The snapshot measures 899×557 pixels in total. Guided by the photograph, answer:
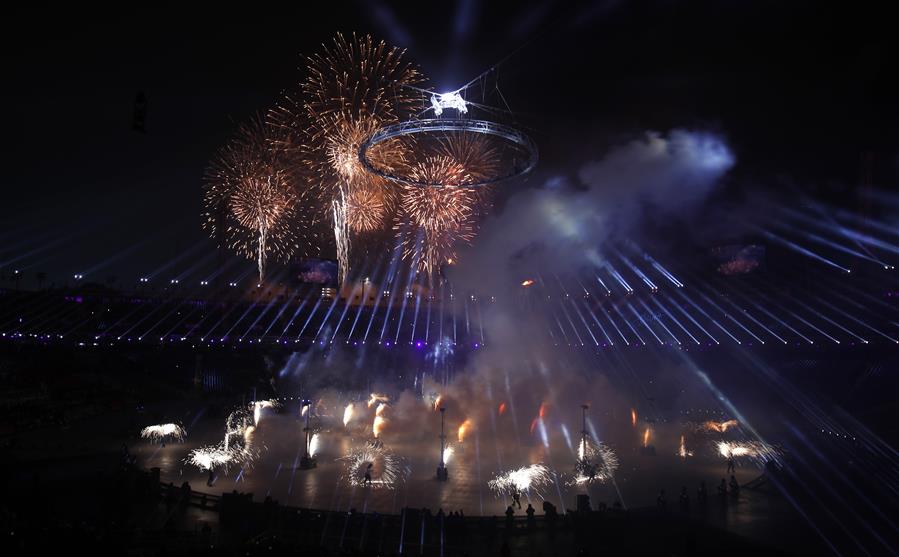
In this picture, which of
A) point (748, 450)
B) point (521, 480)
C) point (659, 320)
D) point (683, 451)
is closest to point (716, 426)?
point (748, 450)

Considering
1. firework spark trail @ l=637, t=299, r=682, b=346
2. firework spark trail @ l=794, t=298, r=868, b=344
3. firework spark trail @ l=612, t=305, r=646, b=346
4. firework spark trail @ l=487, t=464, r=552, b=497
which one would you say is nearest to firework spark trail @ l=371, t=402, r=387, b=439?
firework spark trail @ l=487, t=464, r=552, b=497

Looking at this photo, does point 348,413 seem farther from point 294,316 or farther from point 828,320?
point 828,320

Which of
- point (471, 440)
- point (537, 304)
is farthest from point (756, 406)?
point (471, 440)

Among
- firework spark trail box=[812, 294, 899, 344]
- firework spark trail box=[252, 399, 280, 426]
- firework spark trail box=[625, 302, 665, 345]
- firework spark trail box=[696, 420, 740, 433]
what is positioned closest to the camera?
firework spark trail box=[696, 420, 740, 433]

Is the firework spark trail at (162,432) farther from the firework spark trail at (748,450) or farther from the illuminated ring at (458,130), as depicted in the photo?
the firework spark trail at (748,450)

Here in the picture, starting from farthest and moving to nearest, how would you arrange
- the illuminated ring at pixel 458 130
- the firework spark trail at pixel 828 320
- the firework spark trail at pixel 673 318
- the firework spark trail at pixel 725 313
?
the firework spark trail at pixel 673 318 < the firework spark trail at pixel 725 313 < the firework spark trail at pixel 828 320 < the illuminated ring at pixel 458 130

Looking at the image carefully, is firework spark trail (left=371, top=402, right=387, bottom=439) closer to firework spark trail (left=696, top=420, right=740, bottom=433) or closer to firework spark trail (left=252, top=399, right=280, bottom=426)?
firework spark trail (left=252, top=399, right=280, bottom=426)

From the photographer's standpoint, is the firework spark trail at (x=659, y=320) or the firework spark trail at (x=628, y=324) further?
the firework spark trail at (x=628, y=324)

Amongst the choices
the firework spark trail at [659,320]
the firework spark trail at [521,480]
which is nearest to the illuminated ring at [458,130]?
the firework spark trail at [521,480]

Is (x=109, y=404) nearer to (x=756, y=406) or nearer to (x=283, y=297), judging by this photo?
(x=283, y=297)
